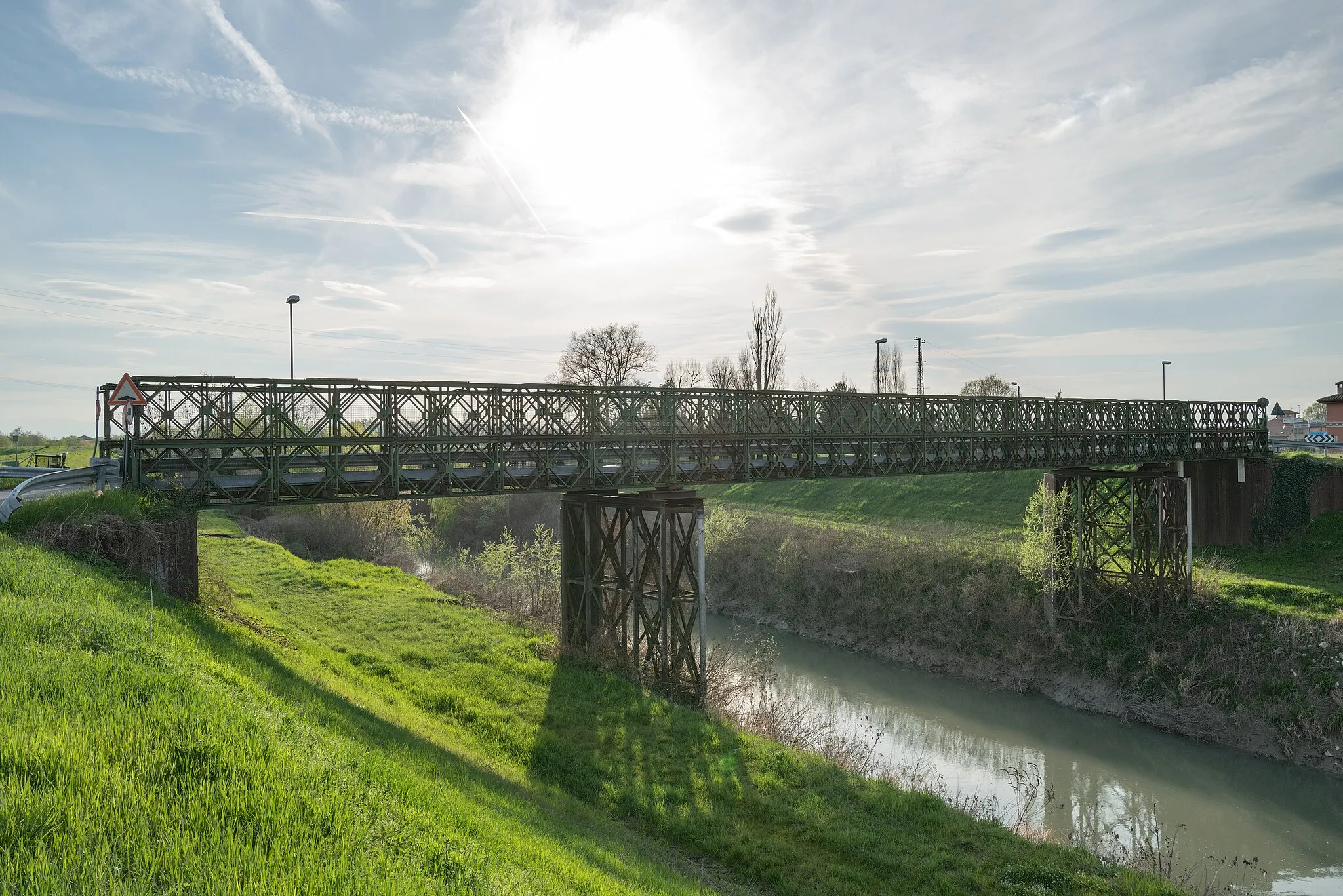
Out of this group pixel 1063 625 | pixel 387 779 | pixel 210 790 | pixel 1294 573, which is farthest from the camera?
pixel 1294 573

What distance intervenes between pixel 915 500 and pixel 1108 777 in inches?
898

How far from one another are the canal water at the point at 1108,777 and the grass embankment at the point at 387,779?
14.2 ft

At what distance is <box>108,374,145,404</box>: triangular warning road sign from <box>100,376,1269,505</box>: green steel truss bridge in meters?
0.14

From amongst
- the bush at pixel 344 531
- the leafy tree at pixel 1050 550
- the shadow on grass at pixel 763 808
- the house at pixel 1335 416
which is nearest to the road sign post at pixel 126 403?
the shadow on grass at pixel 763 808

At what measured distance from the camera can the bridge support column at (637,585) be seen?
15938mm

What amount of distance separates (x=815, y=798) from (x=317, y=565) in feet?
70.8

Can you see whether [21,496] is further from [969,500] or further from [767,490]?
[767,490]

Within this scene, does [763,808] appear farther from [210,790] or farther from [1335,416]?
[1335,416]

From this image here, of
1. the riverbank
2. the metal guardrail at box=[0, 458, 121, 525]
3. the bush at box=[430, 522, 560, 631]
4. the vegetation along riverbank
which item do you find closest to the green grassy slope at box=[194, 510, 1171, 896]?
the metal guardrail at box=[0, 458, 121, 525]

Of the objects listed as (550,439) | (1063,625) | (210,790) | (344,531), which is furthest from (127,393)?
(1063,625)

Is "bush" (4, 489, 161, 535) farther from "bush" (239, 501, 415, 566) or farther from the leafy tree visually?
the leafy tree

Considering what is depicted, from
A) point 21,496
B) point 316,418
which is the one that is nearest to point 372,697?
point 316,418

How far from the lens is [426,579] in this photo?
96.6 ft

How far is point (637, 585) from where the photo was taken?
1630 centimetres
